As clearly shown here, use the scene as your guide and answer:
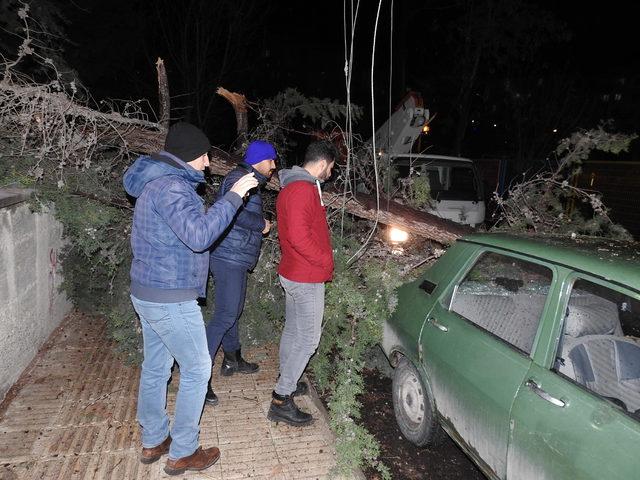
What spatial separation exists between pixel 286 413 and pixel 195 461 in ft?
2.58

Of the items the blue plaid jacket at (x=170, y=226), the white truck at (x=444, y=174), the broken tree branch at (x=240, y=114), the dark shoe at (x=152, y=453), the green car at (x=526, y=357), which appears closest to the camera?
the green car at (x=526, y=357)

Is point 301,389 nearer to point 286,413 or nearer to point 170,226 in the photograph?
point 286,413

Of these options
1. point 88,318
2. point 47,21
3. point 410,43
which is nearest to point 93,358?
point 88,318

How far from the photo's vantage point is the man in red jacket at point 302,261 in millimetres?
3037

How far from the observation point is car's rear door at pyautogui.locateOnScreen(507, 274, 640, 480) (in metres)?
1.88

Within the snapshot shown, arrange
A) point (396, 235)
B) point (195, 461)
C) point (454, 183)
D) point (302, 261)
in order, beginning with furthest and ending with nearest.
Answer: point (454, 183), point (396, 235), point (302, 261), point (195, 461)

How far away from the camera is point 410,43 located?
749 inches

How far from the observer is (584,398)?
2.03 meters

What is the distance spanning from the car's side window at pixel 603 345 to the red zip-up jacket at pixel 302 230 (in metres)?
1.53

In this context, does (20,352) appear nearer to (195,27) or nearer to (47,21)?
(47,21)

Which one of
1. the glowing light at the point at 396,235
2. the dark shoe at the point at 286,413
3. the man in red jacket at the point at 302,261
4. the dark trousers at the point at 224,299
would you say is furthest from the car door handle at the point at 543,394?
the glowing light at the point at 396,235

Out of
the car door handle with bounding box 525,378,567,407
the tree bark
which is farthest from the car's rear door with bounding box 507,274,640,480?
the tree bark

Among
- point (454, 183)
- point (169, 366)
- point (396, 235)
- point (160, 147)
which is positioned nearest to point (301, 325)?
point (169, 366)

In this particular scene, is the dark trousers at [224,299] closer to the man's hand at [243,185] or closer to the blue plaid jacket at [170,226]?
the blue plaid jacket at [170,226]
